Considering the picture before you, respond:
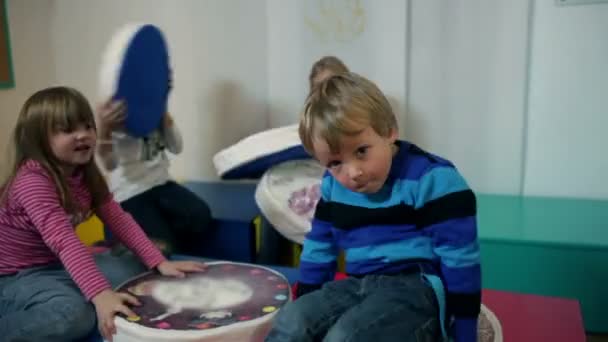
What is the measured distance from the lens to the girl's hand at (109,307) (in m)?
1.11

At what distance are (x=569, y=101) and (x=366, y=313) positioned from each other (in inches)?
54.4

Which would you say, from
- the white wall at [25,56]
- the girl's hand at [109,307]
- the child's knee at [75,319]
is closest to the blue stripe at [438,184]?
the girl's hand at [109,307]

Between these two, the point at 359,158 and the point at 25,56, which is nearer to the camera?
the point at 359,158

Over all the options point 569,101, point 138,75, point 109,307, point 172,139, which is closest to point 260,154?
point 172,139

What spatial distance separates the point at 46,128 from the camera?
1.29 m

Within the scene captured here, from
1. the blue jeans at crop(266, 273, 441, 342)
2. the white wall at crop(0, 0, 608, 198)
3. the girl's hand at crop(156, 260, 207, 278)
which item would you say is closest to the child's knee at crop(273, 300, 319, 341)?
the blue jeans at crop(266, 273, 441, 342)

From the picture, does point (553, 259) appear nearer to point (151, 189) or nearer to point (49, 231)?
point (151, 189)

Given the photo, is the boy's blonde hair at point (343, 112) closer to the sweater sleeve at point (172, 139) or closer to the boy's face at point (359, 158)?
the boy's face at point (359, 158)

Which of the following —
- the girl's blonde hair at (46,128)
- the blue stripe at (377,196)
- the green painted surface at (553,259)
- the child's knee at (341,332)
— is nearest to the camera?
the child's knee at (341,332)

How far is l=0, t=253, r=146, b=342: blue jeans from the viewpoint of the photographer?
46.3 inches

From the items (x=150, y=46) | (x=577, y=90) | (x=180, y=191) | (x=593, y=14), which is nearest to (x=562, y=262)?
(x=577, y=90)

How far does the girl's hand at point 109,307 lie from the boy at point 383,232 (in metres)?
0.32

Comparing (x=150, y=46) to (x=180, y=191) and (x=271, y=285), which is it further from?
(x=271, y=285)

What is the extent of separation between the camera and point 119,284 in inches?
53.2
